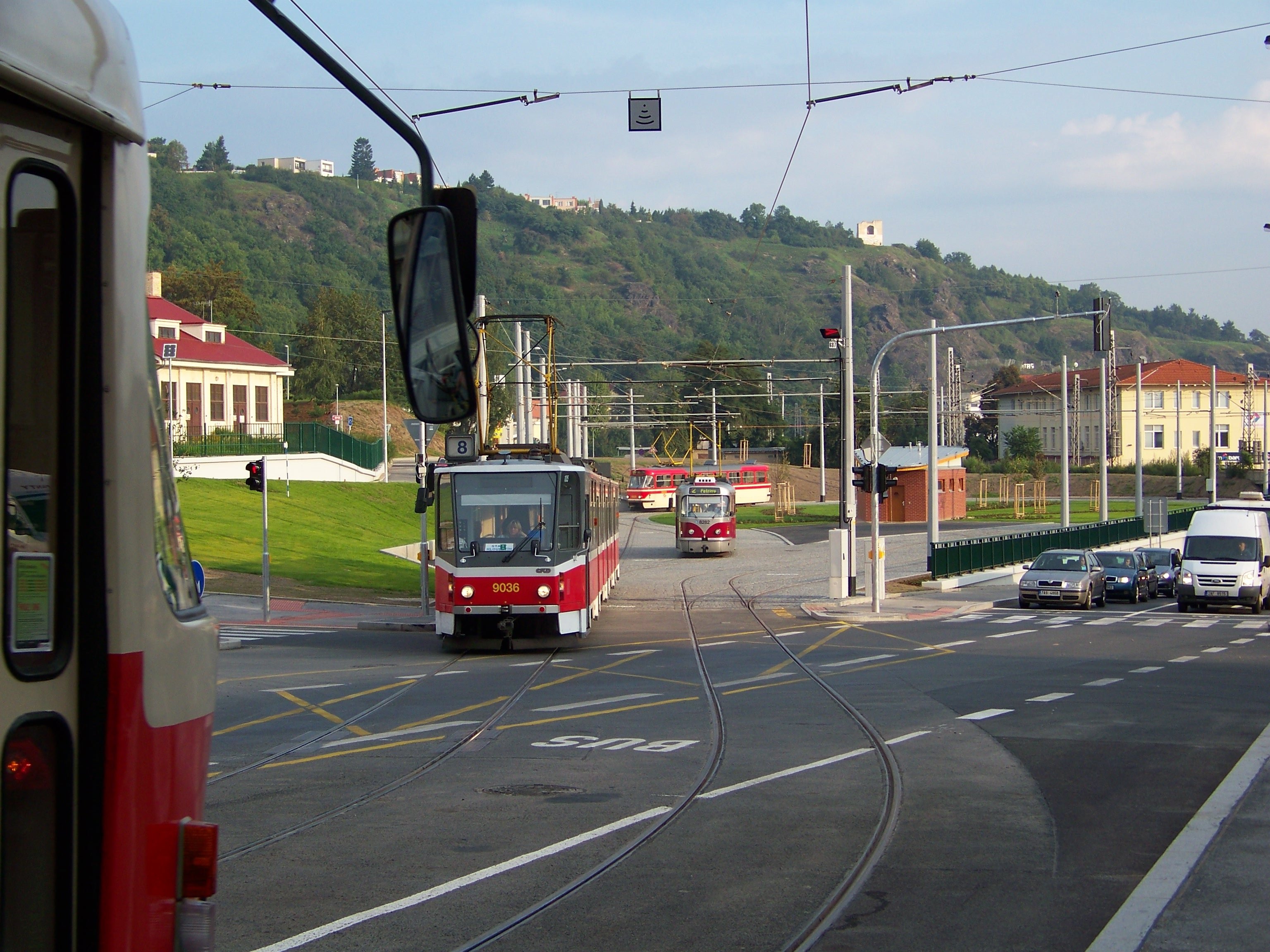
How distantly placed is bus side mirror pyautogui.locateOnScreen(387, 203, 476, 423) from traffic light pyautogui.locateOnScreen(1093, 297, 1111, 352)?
2461 cm

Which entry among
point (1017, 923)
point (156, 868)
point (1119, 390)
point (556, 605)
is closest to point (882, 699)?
point (556, 605)

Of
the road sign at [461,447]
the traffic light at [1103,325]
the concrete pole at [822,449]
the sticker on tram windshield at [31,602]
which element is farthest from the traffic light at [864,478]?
the concrete pole at [822,449]

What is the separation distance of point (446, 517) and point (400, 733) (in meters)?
8.59

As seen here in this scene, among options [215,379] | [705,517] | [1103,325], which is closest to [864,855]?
[1103,325]

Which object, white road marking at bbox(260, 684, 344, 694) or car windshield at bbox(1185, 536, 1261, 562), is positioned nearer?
white road marking at bbox(260, 684, 344, 694)

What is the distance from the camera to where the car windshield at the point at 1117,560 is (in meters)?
36.9

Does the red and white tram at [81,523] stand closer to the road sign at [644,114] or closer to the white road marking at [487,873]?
the white road marking at [487,873]

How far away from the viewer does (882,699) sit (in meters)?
15.7

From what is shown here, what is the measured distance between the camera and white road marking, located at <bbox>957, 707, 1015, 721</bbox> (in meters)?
14.0

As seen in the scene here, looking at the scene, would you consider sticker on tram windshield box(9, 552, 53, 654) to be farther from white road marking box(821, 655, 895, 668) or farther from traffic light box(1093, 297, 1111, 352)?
traffic light box(1093, 297, 1111, 352)

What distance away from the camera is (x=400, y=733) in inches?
519

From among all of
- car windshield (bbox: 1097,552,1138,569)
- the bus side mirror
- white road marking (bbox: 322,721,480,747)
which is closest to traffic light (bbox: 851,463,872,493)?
car windshield (bbox: 1097,552,1138,569)

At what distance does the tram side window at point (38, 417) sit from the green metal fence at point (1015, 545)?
36.7 m

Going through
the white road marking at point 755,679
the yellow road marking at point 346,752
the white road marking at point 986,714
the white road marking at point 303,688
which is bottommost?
the white road marking at point 755,679
